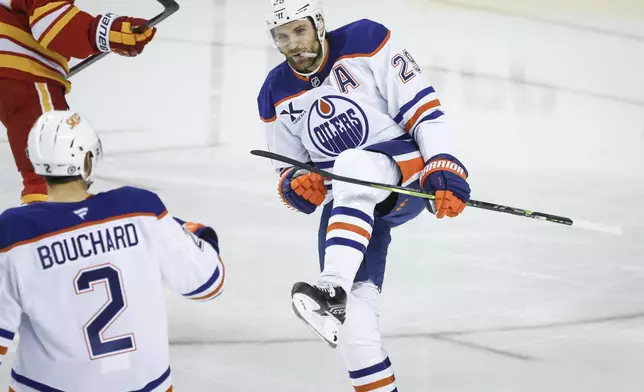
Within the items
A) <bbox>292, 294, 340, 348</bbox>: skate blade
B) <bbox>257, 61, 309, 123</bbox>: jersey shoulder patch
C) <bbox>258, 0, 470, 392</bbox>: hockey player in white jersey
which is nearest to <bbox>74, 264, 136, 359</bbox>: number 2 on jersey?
<bbox>292, 294, 340, 348</bbox>: skate blade

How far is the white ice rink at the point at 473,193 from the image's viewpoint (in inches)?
122

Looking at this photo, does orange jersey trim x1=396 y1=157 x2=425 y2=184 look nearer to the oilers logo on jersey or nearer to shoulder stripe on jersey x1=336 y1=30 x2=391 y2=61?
the oilers logo on jersey

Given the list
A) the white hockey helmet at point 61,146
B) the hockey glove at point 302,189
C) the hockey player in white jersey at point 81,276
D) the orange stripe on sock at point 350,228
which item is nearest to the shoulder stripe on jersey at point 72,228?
the hockey player in white jersey at point 81,276

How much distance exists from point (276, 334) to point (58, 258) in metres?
1.33

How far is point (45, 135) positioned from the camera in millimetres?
2035

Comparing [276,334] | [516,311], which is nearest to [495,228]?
[516,311]

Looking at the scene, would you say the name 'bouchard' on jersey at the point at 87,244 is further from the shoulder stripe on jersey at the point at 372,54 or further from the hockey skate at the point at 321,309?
the shoulder stripe on jersey at the point at 372,54

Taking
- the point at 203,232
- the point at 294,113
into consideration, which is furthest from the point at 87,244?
the point at 294,113

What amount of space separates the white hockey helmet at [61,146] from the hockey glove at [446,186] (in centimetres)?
93

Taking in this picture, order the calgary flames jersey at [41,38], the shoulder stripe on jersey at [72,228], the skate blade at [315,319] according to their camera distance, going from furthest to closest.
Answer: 1. the calgary flames jersey at [41,38]
2. the skate blade at [315,319]
3. the shoulder stripe on jersey at [72,228]

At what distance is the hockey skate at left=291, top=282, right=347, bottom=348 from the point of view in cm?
240

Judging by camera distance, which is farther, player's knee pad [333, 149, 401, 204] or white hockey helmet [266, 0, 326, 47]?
white hockey helmet [266, 0, 326, 47]

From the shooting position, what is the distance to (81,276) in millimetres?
1964

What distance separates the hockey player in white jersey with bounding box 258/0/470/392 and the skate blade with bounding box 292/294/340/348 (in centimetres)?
15
